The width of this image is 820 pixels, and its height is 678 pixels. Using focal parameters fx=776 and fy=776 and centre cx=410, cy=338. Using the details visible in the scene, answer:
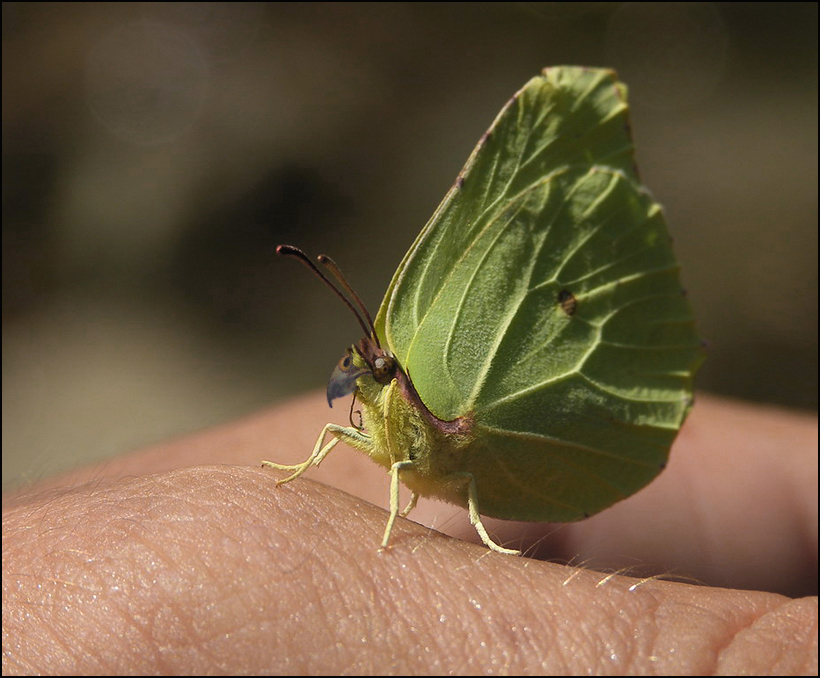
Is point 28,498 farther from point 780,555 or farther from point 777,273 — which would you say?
point 777,273

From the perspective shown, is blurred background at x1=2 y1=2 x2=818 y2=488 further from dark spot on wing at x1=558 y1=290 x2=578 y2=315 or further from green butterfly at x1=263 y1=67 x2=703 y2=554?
dark spot on wing at x1=558 y1=290 x2=578 y2=315

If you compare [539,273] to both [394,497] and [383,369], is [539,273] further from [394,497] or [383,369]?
[394,497]

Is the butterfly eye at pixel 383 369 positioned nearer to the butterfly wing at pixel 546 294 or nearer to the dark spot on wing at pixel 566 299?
the butterfly wing at pixel 546 294

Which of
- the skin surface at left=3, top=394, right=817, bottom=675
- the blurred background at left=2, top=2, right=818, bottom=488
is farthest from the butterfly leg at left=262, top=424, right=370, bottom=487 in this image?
the blurred background at left=2, top=2, right=818, bottom=488

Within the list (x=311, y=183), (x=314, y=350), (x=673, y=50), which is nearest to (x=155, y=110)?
(x=311, y=183)

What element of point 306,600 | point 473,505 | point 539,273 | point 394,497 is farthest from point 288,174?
point 306,600

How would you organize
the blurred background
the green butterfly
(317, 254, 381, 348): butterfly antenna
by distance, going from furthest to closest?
1. the blurred background
2. the green butterfly
3. (317, 254, 381, 348): butterfly antenna

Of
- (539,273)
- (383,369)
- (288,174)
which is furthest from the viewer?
(288,174)
